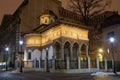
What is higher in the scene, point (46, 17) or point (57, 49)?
point (46, 17)

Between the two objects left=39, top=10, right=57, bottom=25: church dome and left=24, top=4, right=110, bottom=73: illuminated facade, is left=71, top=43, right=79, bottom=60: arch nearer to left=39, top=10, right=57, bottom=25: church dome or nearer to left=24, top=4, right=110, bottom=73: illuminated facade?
left=24, top=4, right=110, bottom=73: illuminated facade

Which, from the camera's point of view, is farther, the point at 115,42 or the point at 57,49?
the point at 115,42

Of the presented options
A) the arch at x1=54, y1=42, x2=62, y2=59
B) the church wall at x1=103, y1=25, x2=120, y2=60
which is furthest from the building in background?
the church wall at x1=103, y1=25, x2=120, y2=60

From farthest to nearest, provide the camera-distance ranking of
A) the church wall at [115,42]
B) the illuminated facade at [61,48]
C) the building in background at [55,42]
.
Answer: the church wall at [115,42] < the building in background at [55,42] < the illuminated facade at [61,48]

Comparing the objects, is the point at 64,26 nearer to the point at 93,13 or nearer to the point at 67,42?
the point at 67,42

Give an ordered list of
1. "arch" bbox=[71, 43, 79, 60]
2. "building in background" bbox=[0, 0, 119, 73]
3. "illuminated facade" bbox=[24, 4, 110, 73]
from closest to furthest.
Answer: "illuminated facade" bbox=[24, 4, 110, 73]
"building in background" bbox=[0, 0, 119, 73]
"arch" bbox=[71, 43, 79, 60]

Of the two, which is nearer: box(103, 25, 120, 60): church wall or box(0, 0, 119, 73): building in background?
box(0, 0, 119, 73): building in background

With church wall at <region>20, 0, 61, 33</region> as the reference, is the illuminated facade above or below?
below

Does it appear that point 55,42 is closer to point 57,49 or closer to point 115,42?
point 57,49

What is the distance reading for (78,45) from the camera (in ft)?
136

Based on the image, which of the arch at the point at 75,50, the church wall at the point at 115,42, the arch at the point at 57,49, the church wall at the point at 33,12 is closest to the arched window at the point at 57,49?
the arch at the point at 57,49

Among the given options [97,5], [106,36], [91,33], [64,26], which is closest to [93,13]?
[97,5]

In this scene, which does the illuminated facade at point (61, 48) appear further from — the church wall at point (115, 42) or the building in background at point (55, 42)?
the church wall at point (115, 42)

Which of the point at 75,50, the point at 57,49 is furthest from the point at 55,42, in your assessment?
the point at 75,50
